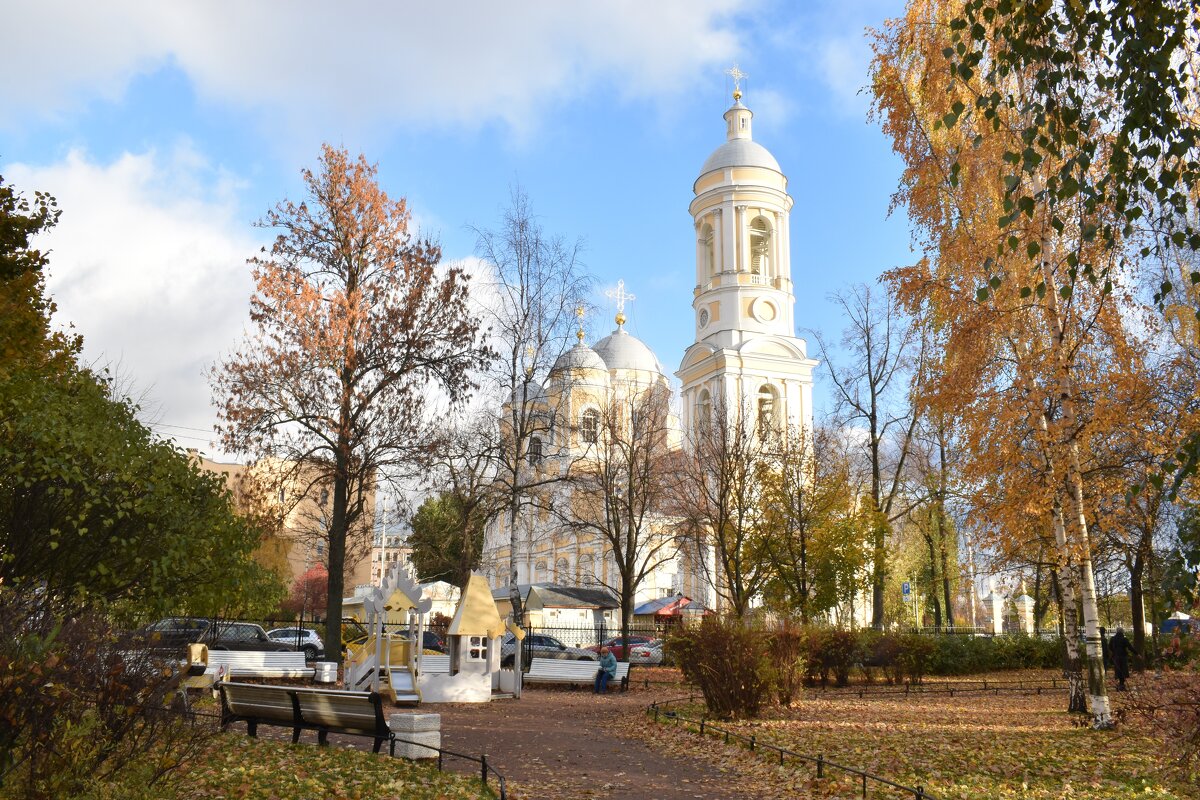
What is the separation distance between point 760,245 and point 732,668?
122 ft

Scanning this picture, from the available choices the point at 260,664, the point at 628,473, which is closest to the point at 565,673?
the point at 260,664

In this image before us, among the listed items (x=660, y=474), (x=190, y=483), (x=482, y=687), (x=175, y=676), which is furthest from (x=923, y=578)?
(x=175, y=676)

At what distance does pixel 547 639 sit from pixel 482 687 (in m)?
14.1

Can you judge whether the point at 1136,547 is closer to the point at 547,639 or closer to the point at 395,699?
the point at 395,699

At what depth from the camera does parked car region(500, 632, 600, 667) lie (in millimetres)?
29755

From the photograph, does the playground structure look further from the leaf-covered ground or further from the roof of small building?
the roof of small building

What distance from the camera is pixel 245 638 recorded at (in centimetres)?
3177

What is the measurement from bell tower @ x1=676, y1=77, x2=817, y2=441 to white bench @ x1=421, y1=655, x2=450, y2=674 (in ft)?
83.3

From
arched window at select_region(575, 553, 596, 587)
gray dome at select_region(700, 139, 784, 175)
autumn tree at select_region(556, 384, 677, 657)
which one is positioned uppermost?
gray dome at select_region(700, 139, 784, 175)

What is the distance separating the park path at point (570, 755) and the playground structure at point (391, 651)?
79 cm

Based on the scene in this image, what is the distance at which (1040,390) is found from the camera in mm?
14508

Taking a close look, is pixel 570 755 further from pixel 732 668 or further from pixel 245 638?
pixel 245 638

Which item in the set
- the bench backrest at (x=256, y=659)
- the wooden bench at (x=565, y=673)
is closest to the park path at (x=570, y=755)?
the wooden bench at (x=565, y=673)

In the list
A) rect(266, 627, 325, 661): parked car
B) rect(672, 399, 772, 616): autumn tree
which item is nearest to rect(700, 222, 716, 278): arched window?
rect(672, 399, 772, 616): autumn tree
